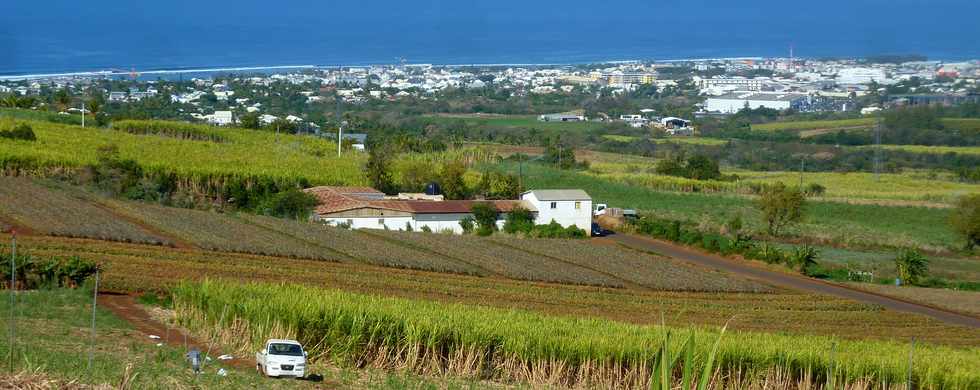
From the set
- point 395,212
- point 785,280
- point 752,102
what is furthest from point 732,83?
point 785,280

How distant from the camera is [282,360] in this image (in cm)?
1678

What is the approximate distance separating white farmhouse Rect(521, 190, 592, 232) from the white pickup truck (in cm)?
3190

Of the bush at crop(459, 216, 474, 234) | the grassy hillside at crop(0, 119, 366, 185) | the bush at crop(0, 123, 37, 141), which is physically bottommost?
the bush at crop(459, 216, 474, 234)

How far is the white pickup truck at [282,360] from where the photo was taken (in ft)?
54.9

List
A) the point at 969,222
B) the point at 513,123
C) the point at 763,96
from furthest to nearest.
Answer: the point at 763,96
the point at 513,123
the point at 969,222

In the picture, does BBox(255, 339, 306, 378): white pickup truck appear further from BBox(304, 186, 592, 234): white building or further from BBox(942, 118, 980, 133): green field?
BBox(942, 118, 980, 133): green field

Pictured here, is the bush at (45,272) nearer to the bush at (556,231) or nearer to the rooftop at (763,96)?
the bush at (556,231)

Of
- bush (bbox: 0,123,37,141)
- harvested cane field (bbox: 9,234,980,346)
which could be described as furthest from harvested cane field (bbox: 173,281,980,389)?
bush (bbox: 0,123,37,141)

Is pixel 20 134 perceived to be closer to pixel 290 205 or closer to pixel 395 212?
pixel 290 205

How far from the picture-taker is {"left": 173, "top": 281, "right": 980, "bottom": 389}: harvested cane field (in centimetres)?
1909

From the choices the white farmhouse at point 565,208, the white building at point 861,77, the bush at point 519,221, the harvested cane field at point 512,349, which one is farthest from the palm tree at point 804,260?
the white building at point 861,77

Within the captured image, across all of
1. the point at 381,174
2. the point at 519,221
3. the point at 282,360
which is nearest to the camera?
the point at 282,360

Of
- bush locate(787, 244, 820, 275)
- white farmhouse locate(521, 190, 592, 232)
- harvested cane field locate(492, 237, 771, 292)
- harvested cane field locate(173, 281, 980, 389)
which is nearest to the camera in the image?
harvested cane field locate(173, 281, 980, 389)

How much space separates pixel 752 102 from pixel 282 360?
134620mm
